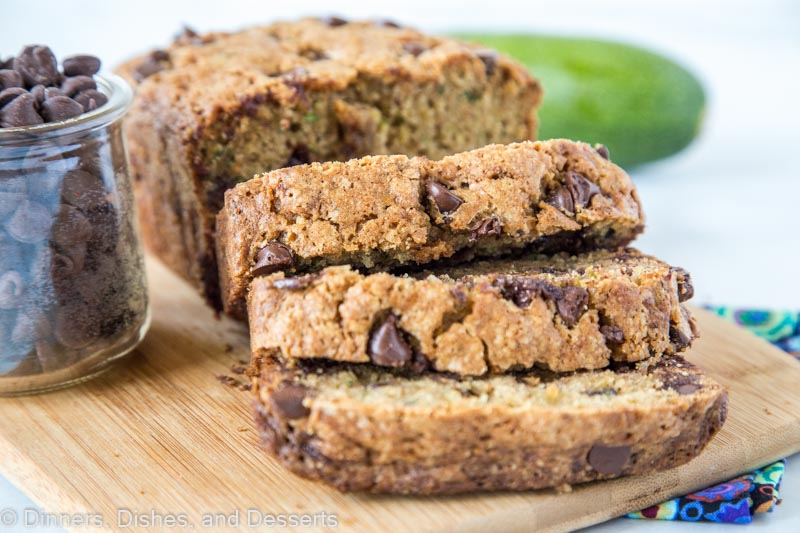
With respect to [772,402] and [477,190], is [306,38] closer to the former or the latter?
[477,190]

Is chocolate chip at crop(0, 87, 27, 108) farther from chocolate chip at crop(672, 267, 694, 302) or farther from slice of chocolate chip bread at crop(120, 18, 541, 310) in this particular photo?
chocolate chip at crop(672, 267, 694, 302)

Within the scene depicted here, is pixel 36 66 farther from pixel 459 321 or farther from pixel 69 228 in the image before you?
pixel 459 321

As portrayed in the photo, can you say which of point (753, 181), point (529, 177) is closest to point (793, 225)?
point (753, 181)

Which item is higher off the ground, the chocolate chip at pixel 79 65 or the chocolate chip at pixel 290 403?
the chocolate chip at pixel 79 65

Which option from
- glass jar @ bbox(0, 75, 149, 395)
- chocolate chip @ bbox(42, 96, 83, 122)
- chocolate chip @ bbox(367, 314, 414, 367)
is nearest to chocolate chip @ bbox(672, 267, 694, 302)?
chocolate chip @ bbox(367, 314, 414, 367)

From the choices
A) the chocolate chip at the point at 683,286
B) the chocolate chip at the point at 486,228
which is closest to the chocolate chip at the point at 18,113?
the chocolate chip at the point at 486,228

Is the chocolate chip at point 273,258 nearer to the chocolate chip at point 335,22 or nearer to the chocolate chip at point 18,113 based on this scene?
the chocolate chip at point 18,113

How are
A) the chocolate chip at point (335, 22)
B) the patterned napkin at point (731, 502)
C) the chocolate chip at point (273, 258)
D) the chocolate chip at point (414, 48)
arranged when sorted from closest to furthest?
the patterned napkin at point (731, 502)
the chocolate chip at point (273, 258)
the chocolate chip at point (414, 48)
the chocolate chip at point (335, 22)
